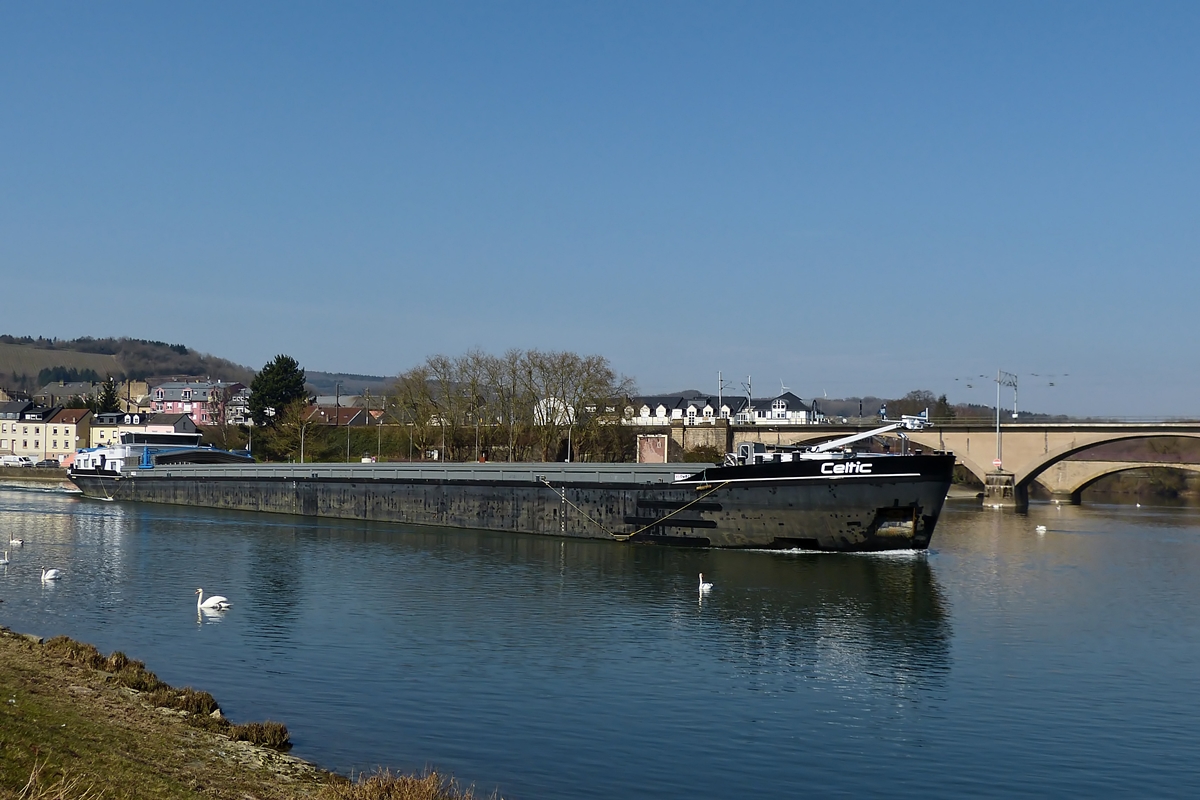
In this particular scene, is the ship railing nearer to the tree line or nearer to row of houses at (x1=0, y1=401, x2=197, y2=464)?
the tree line

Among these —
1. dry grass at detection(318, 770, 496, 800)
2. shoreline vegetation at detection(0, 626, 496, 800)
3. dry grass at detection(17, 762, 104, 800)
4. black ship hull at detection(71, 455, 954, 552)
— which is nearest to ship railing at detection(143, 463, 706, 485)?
black ship hull at detection(71, 455, 954, 552)

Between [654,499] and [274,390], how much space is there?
84.7m

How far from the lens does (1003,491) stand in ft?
306

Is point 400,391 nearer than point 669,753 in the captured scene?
No

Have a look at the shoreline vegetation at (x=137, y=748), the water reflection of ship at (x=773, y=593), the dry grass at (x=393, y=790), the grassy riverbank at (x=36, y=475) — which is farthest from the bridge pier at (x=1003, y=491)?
the grassy riverbank at (x=36, y=475)

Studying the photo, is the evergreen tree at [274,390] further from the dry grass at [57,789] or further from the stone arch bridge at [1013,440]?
the dry grass at [57,789]

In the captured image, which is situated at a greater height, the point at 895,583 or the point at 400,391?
the point at 400,391

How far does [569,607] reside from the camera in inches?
1294

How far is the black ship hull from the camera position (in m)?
44.9

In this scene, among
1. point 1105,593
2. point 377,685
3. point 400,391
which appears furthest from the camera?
point 400,391

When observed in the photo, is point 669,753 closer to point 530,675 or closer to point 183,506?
point 530,675

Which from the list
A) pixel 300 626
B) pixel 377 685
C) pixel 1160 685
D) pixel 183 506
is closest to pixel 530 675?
pixel 377 685

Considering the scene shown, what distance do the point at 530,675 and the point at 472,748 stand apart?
5458 mm

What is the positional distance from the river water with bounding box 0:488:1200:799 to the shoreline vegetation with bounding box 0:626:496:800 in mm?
1132
